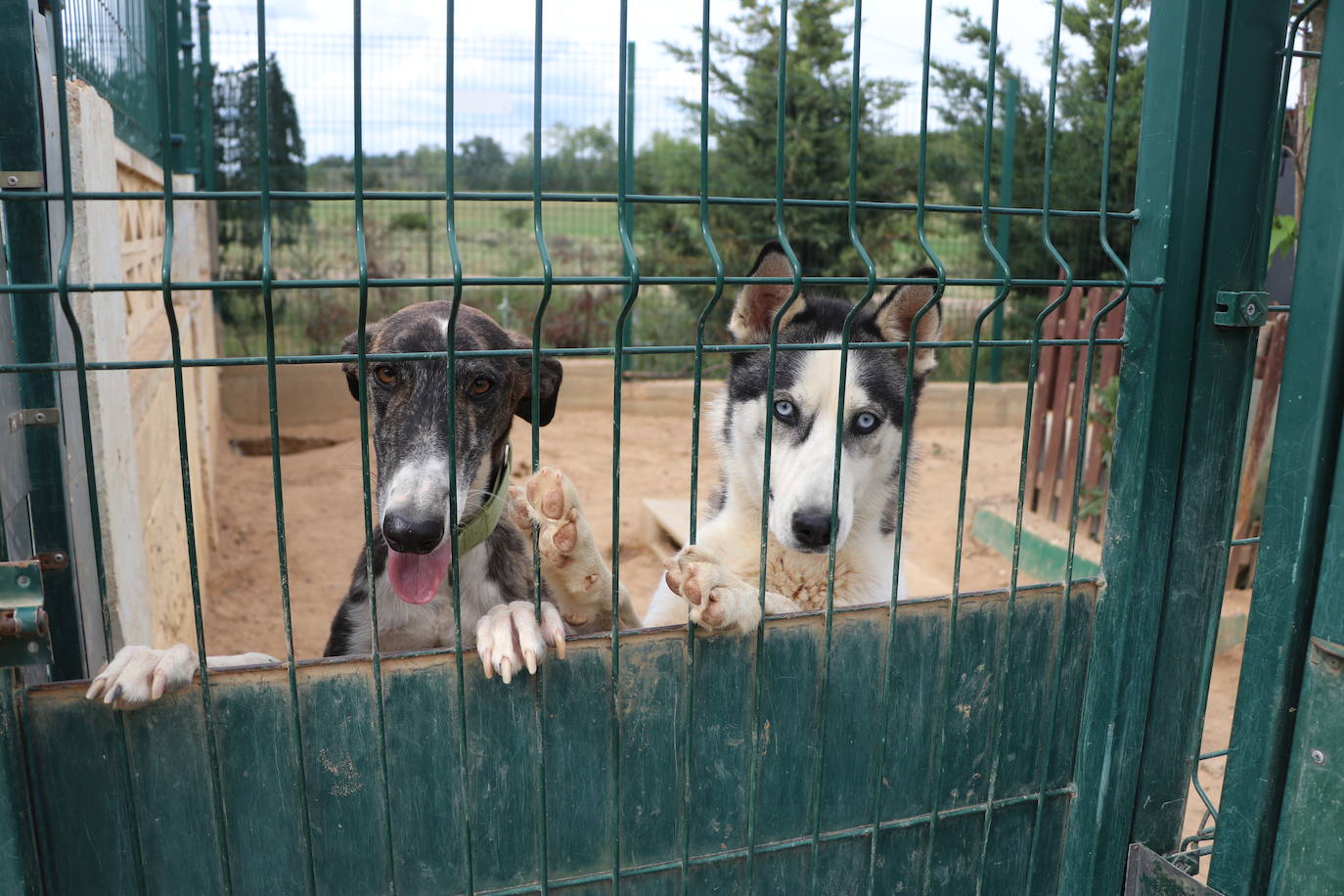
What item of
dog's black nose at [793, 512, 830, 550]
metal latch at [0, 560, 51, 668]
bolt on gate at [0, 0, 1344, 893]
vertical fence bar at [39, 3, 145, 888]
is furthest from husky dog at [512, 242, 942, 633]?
metal latch at [0, 560, 51, 668]

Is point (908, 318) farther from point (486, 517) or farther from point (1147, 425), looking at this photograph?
point (486, 517)

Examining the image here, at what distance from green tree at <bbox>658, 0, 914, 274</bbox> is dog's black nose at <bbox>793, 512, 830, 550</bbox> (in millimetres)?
8224

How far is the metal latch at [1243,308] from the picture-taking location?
6.65 ft

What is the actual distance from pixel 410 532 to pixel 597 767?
2.33 feet

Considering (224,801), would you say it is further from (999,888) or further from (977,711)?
(999,888)

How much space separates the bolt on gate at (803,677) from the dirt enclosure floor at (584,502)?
57.2 inches

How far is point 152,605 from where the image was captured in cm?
367

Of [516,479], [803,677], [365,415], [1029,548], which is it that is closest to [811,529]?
[803,677]

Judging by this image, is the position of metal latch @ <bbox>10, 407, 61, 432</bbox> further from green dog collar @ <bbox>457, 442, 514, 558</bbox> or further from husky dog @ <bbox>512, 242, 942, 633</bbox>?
husky dog @ <bbox>512, 242, 942, 633</bbox>

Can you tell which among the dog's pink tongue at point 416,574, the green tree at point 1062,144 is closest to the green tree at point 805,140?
the green tree at point 1062,144

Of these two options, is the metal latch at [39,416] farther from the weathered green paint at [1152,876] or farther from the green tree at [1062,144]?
the green tree at [1062,144]

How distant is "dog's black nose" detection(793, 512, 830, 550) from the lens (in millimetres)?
2615

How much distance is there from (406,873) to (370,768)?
0.22 metres

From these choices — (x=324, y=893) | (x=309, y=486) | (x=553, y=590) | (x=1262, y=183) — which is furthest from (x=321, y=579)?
(x=1262, y=183)
